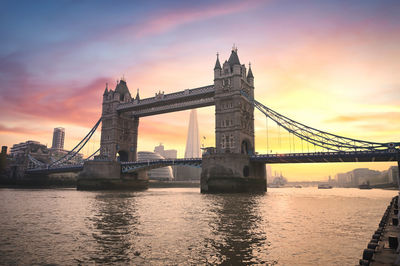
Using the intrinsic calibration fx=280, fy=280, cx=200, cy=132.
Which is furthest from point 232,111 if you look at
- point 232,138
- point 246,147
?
point 246,147

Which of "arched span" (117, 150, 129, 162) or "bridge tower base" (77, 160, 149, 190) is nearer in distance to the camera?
"bridge tower base" (77, 160, 149, 190)

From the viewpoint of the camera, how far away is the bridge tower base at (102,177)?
74.3m

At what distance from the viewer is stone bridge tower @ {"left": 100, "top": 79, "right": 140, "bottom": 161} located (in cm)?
8538

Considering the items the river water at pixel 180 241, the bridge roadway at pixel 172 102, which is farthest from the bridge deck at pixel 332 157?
the river water at pixel 180 241

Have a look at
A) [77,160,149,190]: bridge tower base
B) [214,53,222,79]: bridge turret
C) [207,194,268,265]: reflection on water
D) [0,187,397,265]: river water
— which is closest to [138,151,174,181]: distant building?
[77,160,149,190]: bridge tower base

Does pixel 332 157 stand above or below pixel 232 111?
below

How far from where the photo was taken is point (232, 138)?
205ft

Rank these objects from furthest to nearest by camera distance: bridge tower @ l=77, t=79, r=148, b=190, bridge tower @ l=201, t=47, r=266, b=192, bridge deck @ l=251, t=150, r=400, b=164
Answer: bridge tower @ l=77, t=79, r=148, b=190
bridge tower @ l=201, t=47, r=266, b=192
bridge deck @ l=251, t=150, r=400, b=164

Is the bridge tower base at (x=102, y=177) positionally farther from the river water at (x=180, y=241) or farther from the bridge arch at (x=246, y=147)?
the river water at (x=180, y=241)

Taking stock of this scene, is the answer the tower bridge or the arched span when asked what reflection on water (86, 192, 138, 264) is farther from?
the arched span

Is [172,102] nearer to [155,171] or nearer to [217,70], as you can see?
[217,70]

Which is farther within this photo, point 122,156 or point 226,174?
point 122,156

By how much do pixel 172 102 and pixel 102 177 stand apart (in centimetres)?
2773

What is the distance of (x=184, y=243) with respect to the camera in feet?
40.8
